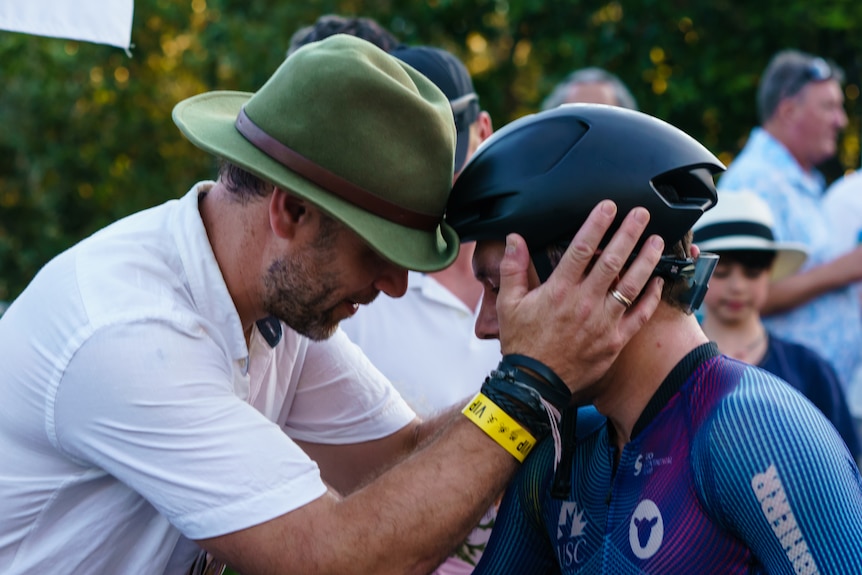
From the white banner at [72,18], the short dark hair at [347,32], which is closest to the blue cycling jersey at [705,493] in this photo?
the white banner at [72,18]

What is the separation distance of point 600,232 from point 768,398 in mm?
537

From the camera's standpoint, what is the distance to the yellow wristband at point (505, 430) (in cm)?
269

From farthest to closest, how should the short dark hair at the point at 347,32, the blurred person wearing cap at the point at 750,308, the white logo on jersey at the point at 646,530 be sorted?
the blurred person wearing cap at the point at 750,308
the short dark hair at the point at 347,32
the white logo on jersey at the point at 646,530

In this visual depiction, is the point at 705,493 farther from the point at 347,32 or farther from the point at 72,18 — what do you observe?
the point at 347,32

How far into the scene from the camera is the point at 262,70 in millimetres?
11461

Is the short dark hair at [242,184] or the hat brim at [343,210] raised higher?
the hat brim at [343,210]

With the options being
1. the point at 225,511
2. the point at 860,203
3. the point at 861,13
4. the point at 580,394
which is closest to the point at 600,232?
the point at 580,394

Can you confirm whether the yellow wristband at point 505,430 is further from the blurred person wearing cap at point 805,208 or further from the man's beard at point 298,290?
the blurred person wearing cap at point 805,208

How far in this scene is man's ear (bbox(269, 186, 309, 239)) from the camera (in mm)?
2822

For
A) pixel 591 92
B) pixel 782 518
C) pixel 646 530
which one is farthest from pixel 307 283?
pixel 591 92

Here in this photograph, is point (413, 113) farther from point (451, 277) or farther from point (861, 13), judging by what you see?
point (861, 13)

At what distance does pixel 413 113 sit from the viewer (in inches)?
109

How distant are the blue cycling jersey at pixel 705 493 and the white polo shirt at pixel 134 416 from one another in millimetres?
630

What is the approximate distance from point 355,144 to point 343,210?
0.17 m
